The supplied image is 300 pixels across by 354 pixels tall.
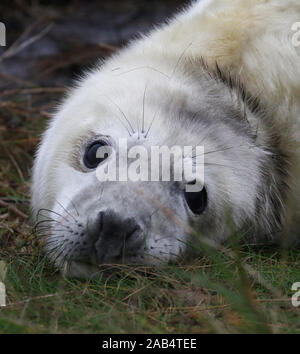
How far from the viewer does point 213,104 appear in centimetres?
325

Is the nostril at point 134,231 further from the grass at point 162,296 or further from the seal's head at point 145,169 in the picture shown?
the grass at point 162,296

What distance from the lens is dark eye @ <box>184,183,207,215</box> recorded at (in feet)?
9.77

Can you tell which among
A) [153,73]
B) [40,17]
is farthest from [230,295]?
[40,17]

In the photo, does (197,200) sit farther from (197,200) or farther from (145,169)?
(145,169)

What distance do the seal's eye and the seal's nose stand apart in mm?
361

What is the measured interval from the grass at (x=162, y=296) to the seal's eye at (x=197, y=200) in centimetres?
19

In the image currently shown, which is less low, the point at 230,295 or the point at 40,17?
the point at 40,17

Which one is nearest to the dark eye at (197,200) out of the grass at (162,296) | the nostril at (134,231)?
the grass at (162,296)

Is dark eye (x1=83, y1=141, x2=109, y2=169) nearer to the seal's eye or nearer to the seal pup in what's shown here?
the seal pup

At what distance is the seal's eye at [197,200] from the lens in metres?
2.98

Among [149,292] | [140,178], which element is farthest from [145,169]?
[149,292]

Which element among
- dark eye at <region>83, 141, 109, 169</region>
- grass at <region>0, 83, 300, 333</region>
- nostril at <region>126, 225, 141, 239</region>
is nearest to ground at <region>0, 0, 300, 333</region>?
grass at <region>0, 83, 300, 333</region>

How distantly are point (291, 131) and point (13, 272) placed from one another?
4.99ft
